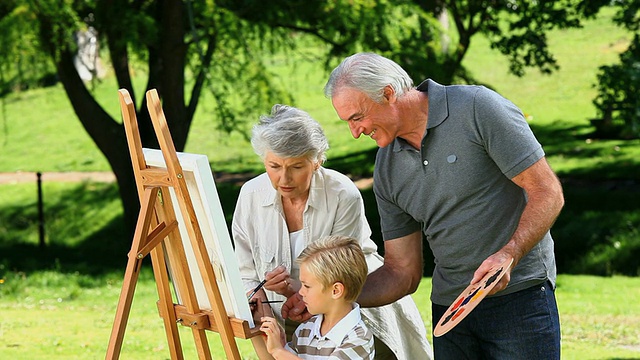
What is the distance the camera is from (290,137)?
3.48 m

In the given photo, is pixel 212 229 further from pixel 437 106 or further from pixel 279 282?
pixel 437 106

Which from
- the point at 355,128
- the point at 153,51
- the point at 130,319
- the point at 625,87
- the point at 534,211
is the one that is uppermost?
the point at 355,128

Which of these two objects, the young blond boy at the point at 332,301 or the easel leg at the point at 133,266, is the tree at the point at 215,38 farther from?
the young blond boy at the point at 332,301

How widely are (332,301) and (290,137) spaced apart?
600 mm

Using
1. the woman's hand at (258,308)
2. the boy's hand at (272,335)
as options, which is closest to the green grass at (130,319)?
the woman's hand at (258,308)

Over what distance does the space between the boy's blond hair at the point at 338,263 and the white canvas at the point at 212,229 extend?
0.24 m

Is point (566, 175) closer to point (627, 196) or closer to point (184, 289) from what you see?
point (627, 196)

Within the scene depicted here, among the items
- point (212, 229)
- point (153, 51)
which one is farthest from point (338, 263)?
point (153, 51)

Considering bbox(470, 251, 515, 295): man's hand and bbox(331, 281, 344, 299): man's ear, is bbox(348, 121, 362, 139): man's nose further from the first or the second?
bbox(470, 251, 515, 295): man's hand

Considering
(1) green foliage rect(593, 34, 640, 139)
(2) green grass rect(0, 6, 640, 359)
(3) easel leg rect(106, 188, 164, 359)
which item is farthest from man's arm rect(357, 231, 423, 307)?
(1) green foliage rect(593, 34, 640, 139)

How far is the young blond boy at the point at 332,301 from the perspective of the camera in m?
3.25

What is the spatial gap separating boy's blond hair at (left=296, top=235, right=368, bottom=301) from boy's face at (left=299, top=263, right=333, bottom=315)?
2 centimetres

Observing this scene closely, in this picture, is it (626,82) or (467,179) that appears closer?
(467,179)

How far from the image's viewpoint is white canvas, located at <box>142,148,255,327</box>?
10.3ft
